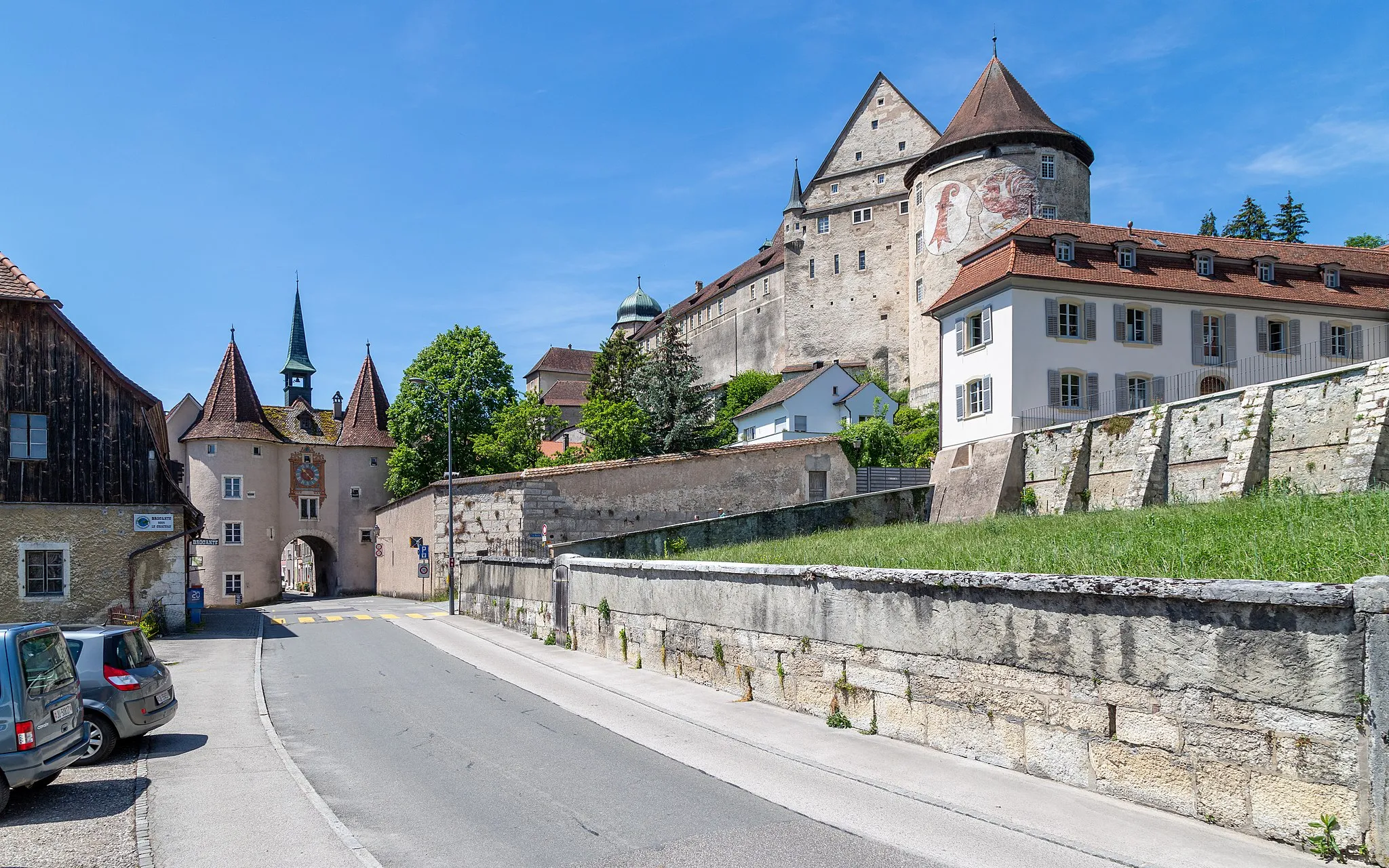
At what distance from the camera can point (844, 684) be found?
11.4 m

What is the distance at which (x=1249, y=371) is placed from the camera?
34.9m

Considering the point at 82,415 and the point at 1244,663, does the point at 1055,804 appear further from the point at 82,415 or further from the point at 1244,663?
the point at 82,415

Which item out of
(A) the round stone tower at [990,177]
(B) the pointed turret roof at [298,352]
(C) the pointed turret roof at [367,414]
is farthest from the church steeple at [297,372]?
(A) the round stone tower at [990,177]

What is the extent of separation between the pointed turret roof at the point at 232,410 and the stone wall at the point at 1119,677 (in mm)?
50085

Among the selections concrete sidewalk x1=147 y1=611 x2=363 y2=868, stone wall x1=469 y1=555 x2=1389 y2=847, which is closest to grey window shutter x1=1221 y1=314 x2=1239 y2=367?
stone wall x1=469 y1=555 x2=1389 y2=847

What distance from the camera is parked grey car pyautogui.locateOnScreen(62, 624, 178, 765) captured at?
11.2 m

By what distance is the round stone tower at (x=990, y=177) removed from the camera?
59344mm

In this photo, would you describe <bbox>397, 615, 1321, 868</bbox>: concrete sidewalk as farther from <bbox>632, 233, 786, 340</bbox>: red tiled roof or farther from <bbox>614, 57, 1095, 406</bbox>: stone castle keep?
<bbox>632, 233, 786, 340</bbox>: red tiled roof

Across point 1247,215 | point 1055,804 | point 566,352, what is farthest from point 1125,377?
point 566,352

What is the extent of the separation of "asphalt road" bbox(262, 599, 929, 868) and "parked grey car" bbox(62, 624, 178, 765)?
169cm

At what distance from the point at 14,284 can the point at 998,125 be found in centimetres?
5200

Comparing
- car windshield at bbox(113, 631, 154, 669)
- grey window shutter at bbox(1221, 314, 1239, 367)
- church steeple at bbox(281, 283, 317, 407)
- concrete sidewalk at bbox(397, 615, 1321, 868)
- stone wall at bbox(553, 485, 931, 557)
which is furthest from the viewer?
church steeple at bbox(281, 283, 317, 407)

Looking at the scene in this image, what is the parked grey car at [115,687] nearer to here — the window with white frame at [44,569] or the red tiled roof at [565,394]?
the window with white frame at [44,569]

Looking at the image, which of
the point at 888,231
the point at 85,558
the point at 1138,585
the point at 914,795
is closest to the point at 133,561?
the point at 85,558
